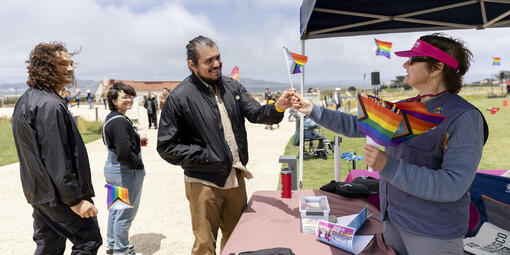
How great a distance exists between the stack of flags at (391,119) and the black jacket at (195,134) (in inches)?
52.4

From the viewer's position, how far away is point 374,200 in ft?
10.2

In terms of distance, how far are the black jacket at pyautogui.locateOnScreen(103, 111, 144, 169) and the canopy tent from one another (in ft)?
6.47

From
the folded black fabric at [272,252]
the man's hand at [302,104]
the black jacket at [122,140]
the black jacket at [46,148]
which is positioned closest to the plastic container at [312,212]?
the folded black fabric at [272,252]

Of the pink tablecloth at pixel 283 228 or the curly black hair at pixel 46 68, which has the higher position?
the curly black hair at pixel 46 68

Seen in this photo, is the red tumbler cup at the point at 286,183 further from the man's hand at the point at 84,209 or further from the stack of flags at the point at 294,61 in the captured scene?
the man's hand at the point at 84,209

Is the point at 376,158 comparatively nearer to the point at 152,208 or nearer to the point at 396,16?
the point at 396,16

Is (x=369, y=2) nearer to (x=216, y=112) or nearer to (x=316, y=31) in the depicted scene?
(x=316, y=31)

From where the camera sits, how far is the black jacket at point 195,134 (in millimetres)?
2494

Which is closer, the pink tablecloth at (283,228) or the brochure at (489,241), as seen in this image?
the pink tablecloth at (283,228)

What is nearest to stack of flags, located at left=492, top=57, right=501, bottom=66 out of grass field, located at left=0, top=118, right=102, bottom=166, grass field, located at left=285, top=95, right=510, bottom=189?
grass field, located at left=285, top=95, right=510, bottom=189

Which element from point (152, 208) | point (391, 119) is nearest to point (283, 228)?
point (391, 119)

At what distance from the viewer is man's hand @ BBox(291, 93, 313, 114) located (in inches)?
85.7

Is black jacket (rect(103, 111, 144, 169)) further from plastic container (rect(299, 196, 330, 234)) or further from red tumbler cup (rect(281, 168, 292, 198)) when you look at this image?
plastic container (rect(299, 196, 330, 234))

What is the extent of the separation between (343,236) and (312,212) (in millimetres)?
425
